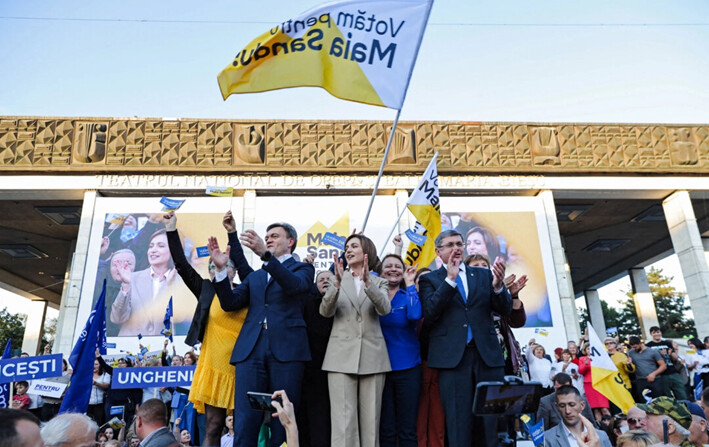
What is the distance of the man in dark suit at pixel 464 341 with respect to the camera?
359 cm

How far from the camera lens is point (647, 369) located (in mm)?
9305

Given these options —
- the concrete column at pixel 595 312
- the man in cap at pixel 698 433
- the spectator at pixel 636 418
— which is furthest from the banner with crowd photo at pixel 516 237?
the man in cap at pixel 698 433

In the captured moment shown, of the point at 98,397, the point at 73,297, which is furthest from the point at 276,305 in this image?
the point at 73,297

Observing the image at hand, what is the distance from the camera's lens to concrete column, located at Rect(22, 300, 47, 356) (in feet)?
69.2

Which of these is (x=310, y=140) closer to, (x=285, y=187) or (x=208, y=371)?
(x=285, y=187)

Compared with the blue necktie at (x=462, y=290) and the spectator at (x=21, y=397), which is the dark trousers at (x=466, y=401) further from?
the spectator at (x=21, y=397)

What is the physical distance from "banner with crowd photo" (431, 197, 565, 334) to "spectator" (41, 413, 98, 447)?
46.0ft

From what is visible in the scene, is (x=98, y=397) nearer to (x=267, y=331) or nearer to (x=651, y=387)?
(x=267, y=331)

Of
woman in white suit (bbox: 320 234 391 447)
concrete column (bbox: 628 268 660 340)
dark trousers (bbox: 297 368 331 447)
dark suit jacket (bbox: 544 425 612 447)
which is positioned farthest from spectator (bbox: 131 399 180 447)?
concrete column (bbox: 628 268 660 340)

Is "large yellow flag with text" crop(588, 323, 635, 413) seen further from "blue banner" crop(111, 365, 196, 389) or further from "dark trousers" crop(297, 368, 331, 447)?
"blue banner" crop(111, 365, 196, 389)

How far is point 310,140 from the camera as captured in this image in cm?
1733

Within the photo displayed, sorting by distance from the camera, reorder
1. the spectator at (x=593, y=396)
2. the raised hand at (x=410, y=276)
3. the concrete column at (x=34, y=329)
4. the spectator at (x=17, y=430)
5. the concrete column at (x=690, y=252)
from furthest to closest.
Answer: the concrete column at (x=34, y=329)
the concrete column at (x=690, y=252)
the spectator at (x=593, y=396)
the raised hand at (x=410, y=276)
the spectator at (x=17, y=430)

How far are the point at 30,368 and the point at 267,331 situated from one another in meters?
4.52

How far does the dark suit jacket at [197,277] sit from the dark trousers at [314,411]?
97 cm
